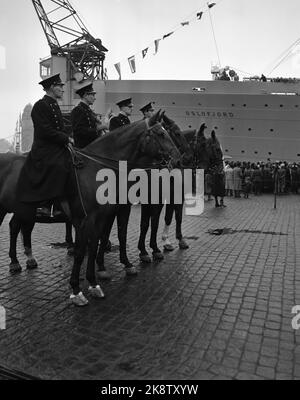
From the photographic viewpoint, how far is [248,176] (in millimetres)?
20203

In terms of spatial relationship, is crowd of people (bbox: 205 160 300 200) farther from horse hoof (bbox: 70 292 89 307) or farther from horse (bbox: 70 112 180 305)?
horse hoof (bbox: 70 292 89 307)

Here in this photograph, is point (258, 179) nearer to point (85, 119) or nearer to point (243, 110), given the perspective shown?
point (243, 110)

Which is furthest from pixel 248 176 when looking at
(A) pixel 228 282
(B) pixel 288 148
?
(A) pixel 228 282

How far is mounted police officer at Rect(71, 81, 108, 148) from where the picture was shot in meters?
5.00

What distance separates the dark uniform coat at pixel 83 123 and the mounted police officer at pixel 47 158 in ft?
2.35

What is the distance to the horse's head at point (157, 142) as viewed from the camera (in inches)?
177

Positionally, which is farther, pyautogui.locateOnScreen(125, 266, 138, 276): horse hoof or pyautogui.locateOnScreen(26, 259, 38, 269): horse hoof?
pyautogui.locateOnScreen(26, 259, 38, 269): horse hoof

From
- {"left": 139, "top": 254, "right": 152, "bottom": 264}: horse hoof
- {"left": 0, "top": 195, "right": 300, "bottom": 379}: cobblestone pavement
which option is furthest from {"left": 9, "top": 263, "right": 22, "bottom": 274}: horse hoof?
{"left": 139, "top": 254, "right": 152, "bottom": 264}: horse hoof

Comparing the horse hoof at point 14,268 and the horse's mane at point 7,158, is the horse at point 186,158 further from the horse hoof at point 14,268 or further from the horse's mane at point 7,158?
the horse hoof at point 14,268

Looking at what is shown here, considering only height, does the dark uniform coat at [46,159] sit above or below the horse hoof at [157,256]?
above

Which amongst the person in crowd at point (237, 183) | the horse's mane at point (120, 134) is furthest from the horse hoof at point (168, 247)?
the person in crowd at point (237, 183)

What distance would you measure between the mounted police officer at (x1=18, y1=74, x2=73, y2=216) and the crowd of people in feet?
Answer: 48.7

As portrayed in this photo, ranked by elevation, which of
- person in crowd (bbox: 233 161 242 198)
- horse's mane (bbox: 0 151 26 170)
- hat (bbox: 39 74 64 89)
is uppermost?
hat (bbox: 39 74 64 89)
